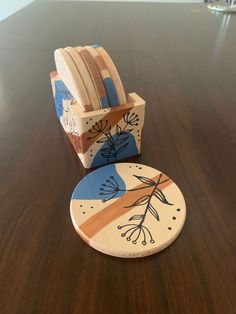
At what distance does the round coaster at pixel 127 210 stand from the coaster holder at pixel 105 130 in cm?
3

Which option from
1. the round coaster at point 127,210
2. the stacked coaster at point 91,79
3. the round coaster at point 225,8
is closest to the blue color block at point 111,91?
the stacked coaster at point 91,79

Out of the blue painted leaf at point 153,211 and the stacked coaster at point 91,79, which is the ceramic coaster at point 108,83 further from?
the blue painted leaf at point 153,211

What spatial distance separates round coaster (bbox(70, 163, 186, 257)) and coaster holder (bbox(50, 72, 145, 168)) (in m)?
0.03

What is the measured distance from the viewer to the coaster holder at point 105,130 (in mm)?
399

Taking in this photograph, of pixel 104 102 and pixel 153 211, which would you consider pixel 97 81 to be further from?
pixel 153 211

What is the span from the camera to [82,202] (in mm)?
354

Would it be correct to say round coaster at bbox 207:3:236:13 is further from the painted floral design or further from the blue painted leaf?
the blue painted leaf

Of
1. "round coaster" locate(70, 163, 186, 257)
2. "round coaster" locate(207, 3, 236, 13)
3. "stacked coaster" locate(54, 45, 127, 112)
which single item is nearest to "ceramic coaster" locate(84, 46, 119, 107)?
"stacked coaster" locate(54, 45, 127, 112)

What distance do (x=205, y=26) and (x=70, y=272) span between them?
148cm

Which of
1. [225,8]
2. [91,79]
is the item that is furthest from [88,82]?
[225,8]

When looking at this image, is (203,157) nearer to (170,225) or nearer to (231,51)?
(170,225)

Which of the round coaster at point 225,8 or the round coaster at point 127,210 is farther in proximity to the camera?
the round coaster at point 225,8

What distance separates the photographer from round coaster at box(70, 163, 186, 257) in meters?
0.30

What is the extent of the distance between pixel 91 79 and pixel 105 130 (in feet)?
0.27
